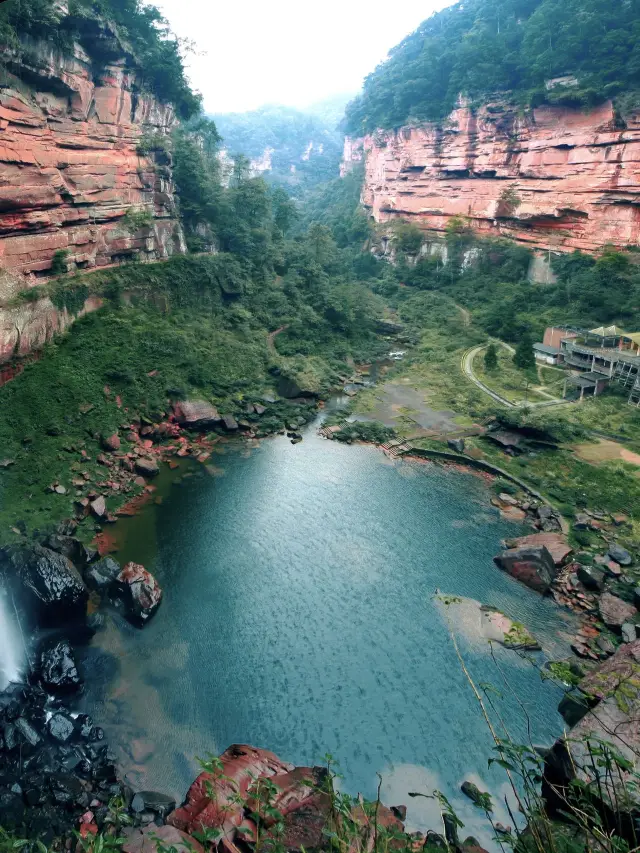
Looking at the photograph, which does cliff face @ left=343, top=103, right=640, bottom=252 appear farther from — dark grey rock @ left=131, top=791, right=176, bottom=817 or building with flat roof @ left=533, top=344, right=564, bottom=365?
dark grey rock @ left=131, top=791, right=176, bottom=817

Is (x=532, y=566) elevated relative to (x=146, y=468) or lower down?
elevated

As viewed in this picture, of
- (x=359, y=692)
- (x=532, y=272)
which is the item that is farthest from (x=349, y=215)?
(x=359, y=692)

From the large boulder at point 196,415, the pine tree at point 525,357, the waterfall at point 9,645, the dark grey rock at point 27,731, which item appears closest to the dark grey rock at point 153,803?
the dark grey rock at point 27,731

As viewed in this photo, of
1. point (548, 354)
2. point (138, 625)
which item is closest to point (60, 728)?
point (138, 625)

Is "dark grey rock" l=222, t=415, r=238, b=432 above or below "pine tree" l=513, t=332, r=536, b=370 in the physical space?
below

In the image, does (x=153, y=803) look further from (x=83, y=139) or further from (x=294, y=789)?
(x=83, y=139)

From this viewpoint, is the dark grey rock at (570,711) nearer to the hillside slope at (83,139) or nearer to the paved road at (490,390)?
the paved road at (490,390)

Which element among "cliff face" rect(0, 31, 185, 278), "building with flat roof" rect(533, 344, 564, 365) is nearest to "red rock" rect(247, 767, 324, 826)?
"cliff face" rect(0, 31, 185, 278)
